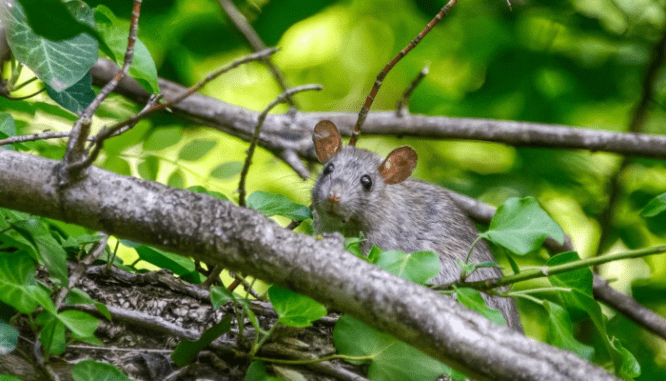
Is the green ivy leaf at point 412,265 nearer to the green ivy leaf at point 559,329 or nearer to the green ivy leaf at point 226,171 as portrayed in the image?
the green ivy leaf at point 559,329

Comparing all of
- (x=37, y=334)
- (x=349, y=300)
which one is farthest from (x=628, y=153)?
(x=37, y=334)

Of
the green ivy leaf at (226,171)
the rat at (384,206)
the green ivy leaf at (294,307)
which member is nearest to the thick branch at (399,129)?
the rat at (384,206)

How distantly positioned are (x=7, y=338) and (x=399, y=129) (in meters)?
3.17

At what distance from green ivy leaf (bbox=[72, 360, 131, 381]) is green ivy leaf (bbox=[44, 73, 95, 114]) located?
949 millimetres

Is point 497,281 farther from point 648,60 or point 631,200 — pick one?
point 648,60

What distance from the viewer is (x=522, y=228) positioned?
76.6 inches

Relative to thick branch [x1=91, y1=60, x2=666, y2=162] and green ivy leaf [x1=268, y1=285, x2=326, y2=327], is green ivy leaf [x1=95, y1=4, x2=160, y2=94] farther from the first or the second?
thick branch [x1=91, y1=60, x2=666, y2=162]

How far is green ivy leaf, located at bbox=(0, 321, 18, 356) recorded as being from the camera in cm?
175

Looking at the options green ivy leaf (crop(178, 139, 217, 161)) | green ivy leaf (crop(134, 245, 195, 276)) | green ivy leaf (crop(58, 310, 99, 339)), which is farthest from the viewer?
green ivy leaf (crop(178, 139, 217, 161))

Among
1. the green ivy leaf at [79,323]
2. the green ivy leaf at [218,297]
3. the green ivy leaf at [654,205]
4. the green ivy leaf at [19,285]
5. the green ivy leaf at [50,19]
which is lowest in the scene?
the green ivy leaf at [79,323]

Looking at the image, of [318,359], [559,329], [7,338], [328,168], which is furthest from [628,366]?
[328,168]

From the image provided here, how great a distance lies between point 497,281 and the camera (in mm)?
1859

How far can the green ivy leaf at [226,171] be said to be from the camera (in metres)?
3.21

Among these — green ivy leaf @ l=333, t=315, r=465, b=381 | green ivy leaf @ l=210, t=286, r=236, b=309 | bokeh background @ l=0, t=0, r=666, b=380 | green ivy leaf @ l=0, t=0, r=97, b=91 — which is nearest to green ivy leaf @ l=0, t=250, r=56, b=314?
green ivy leaf @ l=210, t=286, r=236, b=309
